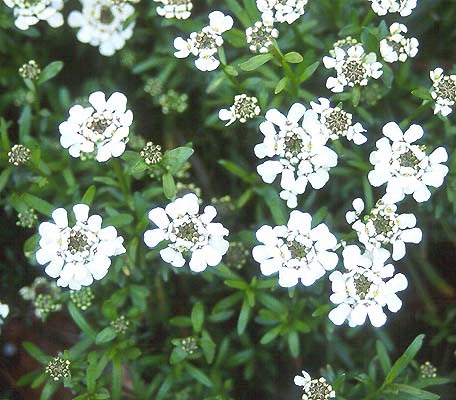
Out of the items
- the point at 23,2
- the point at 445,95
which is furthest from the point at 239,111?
the point at 23,2

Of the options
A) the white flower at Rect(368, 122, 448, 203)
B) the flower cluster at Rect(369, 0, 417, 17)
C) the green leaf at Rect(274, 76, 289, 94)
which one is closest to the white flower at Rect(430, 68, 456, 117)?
the white flower at Rect(368, 122, 448, 203)

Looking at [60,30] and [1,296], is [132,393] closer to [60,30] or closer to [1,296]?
[1,296]

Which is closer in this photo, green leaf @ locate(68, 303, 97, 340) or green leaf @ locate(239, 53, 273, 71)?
green leaf @ locate(239, 53, 273, 71)

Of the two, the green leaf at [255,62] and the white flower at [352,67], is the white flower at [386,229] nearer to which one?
the white flower at [352,67]

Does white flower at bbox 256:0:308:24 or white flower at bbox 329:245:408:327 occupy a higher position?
white flower at bbox 256:0:308:24

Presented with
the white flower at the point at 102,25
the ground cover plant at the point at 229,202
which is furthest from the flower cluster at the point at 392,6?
the white flower at the point at 102,25

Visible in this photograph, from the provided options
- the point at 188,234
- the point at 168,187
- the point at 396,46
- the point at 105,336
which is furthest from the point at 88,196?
the point at 396,46

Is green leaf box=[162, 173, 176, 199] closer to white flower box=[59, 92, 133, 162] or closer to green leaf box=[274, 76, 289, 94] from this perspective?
white flower box=[59, 92, 133, 162]

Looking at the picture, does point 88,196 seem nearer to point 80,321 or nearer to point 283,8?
point 80,321
